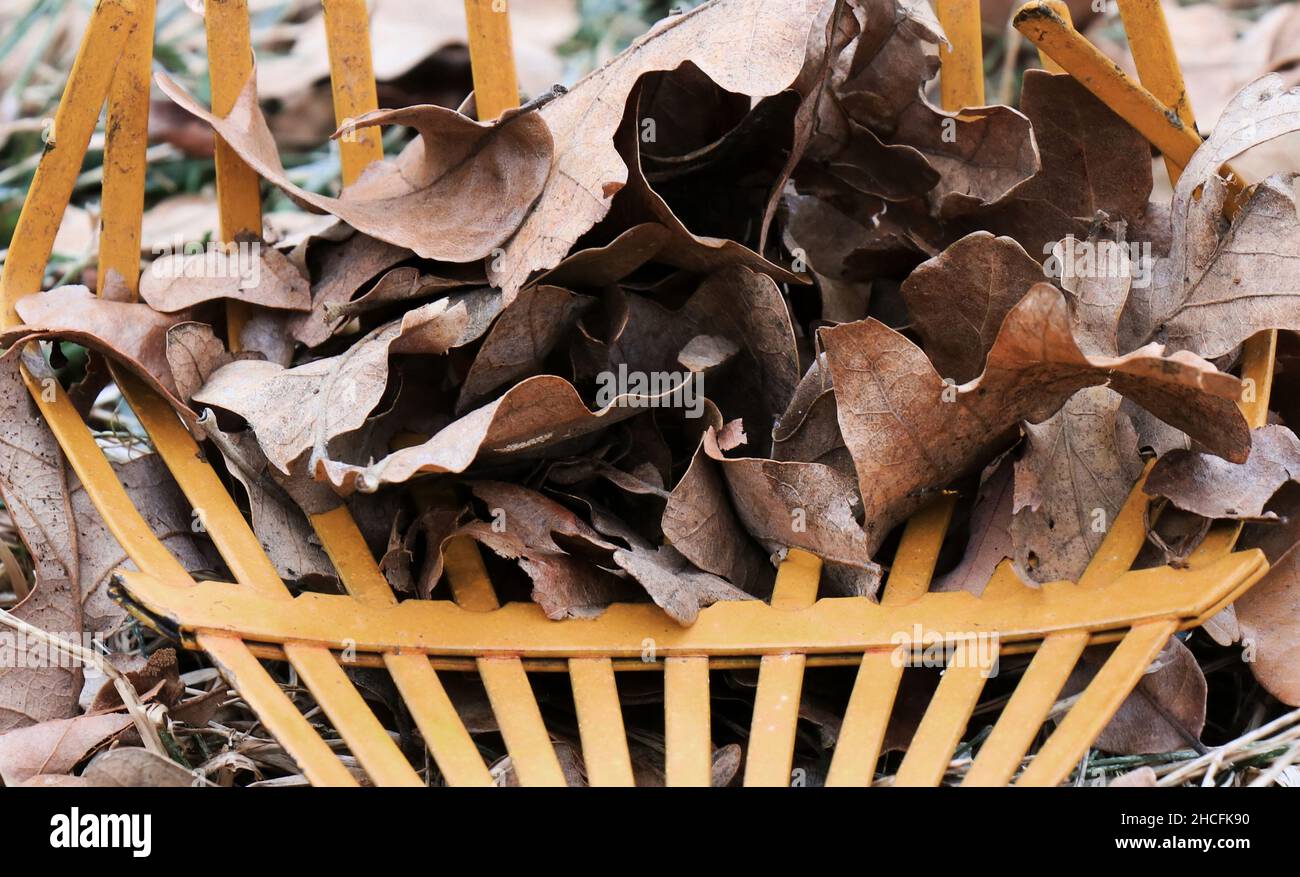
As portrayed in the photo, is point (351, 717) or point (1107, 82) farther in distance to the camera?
point (1107, 82)

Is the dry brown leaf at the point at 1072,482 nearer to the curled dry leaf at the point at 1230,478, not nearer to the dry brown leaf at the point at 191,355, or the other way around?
Result: the curled dry leaf at the point at 1230,478

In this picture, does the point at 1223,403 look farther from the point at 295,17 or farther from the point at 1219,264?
the point at 295,17

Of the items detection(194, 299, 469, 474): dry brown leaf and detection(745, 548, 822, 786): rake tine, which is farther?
detection(194, 299, 469, 474): dry brown leaf

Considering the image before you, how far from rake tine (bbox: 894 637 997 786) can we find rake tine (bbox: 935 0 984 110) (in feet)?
2.28

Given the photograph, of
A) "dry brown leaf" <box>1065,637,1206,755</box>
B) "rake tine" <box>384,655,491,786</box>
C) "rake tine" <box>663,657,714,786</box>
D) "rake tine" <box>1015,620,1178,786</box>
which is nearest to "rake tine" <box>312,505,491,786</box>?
"rake tine" <box>384,655,491,786</box>

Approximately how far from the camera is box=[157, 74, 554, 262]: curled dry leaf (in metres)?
1.12

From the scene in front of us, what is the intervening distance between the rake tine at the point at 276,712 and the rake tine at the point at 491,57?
64cm

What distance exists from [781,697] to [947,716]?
0.11 m

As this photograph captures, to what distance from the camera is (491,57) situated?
1.34m

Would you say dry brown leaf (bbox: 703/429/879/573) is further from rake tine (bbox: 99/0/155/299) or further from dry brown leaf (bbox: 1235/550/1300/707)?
rake tine (bbox: 99/0/155/299)

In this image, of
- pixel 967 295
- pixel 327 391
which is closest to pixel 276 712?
pixel 327 391

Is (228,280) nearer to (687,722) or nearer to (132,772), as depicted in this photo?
(132,772)
